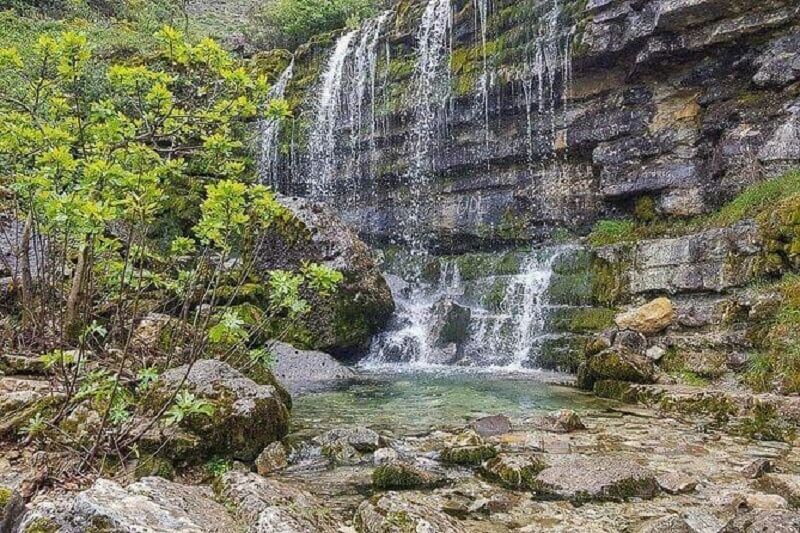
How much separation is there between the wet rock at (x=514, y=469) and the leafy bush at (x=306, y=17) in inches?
799

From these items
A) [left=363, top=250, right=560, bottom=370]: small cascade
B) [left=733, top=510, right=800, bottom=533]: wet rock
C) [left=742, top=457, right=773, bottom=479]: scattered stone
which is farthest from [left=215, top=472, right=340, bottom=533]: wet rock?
[left=363, top=250, right=560, bottom=370]: small cascade

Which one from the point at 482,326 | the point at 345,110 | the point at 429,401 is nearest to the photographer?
the point at 429,401

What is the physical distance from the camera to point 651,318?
32.4 feet

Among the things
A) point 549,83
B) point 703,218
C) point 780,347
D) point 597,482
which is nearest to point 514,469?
point 597,482

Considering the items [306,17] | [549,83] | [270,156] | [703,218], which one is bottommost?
[703,218]

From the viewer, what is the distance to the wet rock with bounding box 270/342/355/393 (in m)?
10.5

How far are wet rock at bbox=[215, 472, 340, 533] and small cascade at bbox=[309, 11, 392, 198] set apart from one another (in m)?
16.0

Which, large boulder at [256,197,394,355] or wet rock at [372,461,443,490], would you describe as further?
large boulder at [256,197,394,355]

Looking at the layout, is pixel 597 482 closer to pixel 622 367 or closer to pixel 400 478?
pixel 400 478

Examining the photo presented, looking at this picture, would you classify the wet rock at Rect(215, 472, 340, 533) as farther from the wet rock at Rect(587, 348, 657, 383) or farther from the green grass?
the green grass

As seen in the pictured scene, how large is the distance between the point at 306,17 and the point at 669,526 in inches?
952

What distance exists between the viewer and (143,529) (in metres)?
2.49

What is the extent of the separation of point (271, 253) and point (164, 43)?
8.09 m

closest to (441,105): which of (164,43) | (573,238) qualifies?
(573,238)
